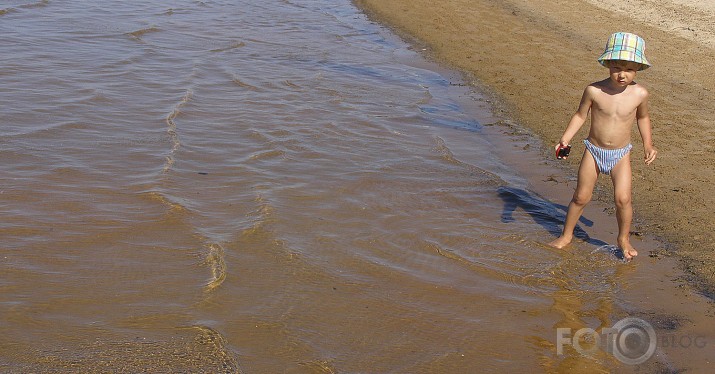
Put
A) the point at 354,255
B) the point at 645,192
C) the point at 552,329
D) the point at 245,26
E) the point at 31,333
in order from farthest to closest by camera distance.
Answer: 1. the point at 245,26
2. the point at 645,192
3. the point at 354,255
4. the point at 552,329
5. the point at 31,333

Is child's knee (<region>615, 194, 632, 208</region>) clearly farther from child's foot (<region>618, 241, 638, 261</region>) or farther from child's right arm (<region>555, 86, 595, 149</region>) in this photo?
child's right arm (<region>555, 86, 595, 149</region>)

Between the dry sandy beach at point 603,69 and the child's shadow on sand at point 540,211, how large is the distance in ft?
1.31

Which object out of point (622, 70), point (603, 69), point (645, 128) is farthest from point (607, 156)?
point (603, 69)

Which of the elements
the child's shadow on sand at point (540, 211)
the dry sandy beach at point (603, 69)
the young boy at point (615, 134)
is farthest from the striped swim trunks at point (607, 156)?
the dry sandy beach at point (603, 69)

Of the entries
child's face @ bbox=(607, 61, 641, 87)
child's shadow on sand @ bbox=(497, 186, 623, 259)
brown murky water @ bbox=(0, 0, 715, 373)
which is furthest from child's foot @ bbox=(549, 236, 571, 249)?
child's face @ bbox=(607, 61, 641, 87)

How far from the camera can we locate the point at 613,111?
17.3 ft

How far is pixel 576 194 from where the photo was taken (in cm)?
546

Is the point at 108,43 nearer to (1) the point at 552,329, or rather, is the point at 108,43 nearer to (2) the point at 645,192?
(2) the point at 645,192

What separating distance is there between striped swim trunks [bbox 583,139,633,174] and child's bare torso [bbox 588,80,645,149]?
3cm

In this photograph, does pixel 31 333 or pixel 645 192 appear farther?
pixel 645 192

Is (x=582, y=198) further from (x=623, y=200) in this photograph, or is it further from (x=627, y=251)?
(x=627, y=251)

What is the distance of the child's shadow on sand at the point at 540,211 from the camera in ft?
19.1

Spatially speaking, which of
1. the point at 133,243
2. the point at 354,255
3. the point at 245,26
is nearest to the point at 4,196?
the point at 133,243

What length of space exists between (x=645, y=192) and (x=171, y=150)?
3790 millimetres
